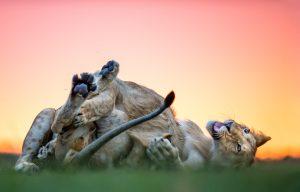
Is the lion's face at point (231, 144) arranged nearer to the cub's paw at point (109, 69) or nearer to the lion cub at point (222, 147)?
the lion cub at point (222, 147)

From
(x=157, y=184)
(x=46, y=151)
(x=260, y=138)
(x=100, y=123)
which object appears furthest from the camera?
(x=260, y=138)

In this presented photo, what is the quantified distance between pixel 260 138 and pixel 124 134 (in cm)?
153

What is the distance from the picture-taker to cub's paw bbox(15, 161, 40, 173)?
6863 millimetres

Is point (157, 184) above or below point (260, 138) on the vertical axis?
above

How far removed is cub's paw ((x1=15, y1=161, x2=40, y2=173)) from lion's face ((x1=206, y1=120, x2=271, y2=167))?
1.69 metres

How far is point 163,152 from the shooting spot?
691 cm

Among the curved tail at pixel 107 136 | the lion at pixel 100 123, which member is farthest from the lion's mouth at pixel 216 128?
the curved tail at pixel 107 136

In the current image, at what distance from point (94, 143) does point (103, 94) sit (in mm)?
599

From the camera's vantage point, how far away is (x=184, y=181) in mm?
4625

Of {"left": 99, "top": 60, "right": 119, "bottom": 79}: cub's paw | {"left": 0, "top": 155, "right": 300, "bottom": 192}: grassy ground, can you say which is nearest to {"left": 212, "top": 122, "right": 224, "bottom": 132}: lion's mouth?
{"left": 99, "top": 60, "right": 119, "bottom": 79}: cub's paw

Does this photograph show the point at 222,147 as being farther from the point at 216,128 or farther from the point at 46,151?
the point at 46,151

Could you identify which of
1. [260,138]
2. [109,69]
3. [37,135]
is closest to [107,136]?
[109,69]

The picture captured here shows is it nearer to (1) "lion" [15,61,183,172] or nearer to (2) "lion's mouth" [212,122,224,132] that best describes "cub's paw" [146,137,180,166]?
(1) "lion" [15,61,183,172]

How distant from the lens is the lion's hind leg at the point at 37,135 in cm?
759
